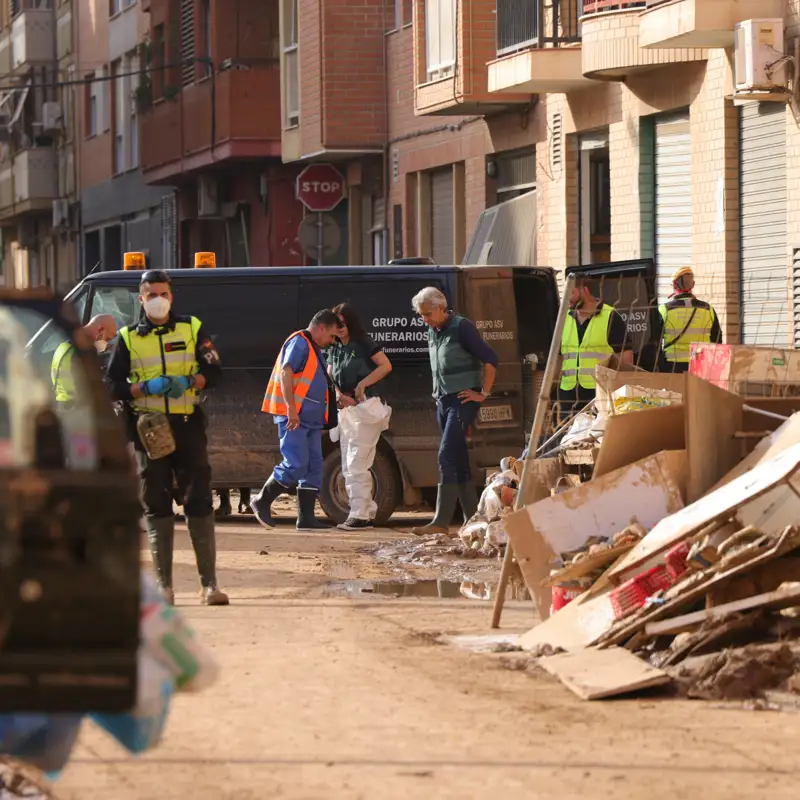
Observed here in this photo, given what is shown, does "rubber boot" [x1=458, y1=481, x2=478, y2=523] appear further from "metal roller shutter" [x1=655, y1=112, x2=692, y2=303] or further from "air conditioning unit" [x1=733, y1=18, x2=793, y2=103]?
"metal roller shutter" [x1=655, y1=112, x2=692, y2=303]

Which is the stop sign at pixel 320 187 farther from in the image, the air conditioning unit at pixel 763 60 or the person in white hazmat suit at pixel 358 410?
the person in white hazmat suit at pixel 358 410

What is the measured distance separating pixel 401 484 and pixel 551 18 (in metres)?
9.34

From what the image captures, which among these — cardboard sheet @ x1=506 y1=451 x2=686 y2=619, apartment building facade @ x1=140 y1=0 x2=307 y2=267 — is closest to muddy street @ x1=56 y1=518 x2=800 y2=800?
cardboard sheet @ x1=506 y1=451 x2=686 y2=619

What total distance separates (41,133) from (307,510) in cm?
3785

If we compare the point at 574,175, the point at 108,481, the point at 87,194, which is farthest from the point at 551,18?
the point at 87,194

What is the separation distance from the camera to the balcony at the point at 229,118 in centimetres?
3369

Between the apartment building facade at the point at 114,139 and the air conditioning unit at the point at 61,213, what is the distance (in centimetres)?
150

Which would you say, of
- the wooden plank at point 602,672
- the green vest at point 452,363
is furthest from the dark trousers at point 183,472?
the green vest at point 452,363

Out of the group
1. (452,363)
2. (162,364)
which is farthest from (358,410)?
(162,364)

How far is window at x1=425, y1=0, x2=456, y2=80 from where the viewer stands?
25594 millimetres

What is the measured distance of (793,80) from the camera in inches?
696

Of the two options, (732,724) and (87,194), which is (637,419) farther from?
(87,194)

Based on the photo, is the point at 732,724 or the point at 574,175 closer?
the point at 732,724

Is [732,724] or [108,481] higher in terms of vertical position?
[108,481]
